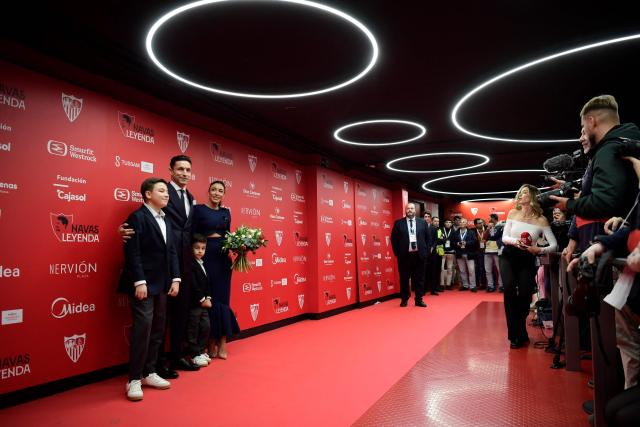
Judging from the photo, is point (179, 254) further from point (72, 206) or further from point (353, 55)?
point (353, 55)

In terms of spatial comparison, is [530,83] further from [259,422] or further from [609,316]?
[259,422]

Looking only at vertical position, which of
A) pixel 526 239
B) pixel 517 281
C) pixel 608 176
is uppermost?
pixel 608 176

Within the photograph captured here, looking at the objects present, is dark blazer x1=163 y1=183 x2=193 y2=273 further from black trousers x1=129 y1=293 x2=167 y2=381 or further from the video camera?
the video camera

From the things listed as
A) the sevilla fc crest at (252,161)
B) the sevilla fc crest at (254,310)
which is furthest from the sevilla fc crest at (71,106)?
the sevilla fc crest at (254,310)

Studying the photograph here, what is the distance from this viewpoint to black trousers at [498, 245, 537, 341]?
4.12 metres

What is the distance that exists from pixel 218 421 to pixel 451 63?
138 inches

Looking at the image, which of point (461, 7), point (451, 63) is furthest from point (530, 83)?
point (461, 7)

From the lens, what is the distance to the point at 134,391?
2984 millimetres

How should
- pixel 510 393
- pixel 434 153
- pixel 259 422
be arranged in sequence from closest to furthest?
pixel 259 422 < pixel 510 393 < pixel 434 153

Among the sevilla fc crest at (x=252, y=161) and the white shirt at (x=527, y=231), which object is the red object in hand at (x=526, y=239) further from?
the sevilla fc crest at (x=252, y=161)

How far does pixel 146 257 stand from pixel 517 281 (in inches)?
139

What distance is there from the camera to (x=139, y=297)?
3.05 meters

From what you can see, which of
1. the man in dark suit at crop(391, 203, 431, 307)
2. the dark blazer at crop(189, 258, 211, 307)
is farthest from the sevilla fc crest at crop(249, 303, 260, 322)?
the man in dark suit at crop(391, 203, 431, 307)

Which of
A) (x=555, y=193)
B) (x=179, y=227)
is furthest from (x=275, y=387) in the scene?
(x=555, y=193)
